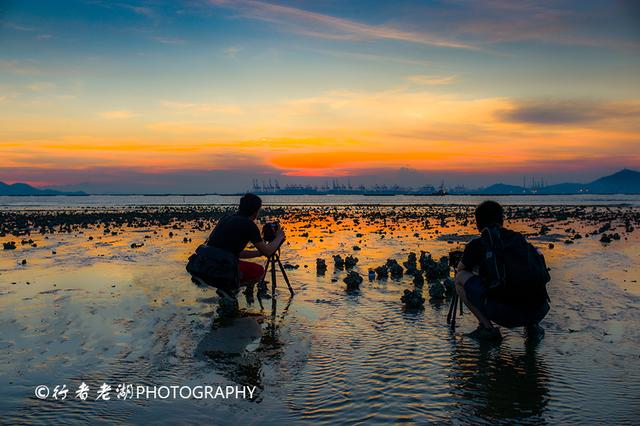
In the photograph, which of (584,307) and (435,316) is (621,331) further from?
(435,316)

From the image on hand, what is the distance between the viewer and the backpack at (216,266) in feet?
29.0

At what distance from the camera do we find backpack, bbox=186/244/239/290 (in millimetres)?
8852

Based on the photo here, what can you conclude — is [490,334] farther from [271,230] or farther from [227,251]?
[271,230]

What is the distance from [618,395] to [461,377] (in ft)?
5.82

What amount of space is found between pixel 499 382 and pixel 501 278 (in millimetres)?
1434

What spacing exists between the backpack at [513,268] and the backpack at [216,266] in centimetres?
465

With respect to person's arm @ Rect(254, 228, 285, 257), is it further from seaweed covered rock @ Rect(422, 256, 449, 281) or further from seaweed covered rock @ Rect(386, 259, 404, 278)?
seaweed covered rock @ Rect(422, 256, 449, 281)

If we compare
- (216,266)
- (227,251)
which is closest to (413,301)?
(227,251)

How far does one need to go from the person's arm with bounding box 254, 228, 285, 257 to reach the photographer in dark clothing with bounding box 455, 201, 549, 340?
13.2ft

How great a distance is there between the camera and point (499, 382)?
587 centimetres

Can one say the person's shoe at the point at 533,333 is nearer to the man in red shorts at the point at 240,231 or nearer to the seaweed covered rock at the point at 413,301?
the seaweed covered rock at the point at 413,301

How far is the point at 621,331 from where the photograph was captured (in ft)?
26.2

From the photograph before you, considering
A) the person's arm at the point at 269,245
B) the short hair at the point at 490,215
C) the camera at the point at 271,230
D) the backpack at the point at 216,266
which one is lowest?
the backpack at the point at 216,266

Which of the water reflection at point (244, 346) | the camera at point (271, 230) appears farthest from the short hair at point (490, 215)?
the camera at point (271, 230)
